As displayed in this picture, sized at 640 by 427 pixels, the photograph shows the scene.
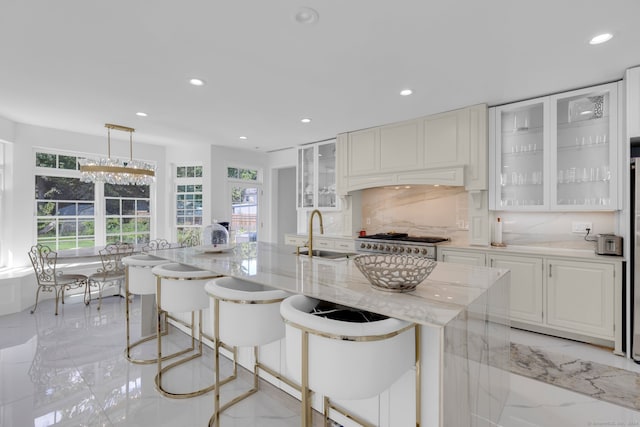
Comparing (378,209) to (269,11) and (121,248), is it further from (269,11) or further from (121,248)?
(121,248)

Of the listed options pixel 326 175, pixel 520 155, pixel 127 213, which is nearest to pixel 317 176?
pixel 326 175

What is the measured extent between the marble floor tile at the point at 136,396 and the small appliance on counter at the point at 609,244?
882 millimetres

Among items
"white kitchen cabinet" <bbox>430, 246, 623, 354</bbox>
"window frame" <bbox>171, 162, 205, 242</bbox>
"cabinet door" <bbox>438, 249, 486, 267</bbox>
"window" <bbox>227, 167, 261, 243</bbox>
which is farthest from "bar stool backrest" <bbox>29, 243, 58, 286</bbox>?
"white kitchen cabinet" <bbox>430, 246, 623, 354</bbox>

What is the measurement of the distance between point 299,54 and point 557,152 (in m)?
2.75

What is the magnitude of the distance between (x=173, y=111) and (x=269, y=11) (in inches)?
92.3

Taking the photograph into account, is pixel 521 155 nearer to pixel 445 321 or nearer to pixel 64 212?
pixel 445 321

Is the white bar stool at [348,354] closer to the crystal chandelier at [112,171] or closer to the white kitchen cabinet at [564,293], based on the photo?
the white kitchen cabinet at [564,293]

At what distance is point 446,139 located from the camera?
3648 mm

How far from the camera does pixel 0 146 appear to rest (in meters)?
4.27

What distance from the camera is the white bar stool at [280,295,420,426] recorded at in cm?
112

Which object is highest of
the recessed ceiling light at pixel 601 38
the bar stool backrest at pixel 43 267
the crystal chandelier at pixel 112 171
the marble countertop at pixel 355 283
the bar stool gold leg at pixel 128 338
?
the recessed ceiling light at pixel 601 38

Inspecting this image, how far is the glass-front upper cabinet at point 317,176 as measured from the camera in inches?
200

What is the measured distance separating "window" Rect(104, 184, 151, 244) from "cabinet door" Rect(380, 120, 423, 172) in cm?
442

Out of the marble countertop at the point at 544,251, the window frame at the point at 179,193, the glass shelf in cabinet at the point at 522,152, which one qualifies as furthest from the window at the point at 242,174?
the glass shelf in cabinet at the point at 522,152
